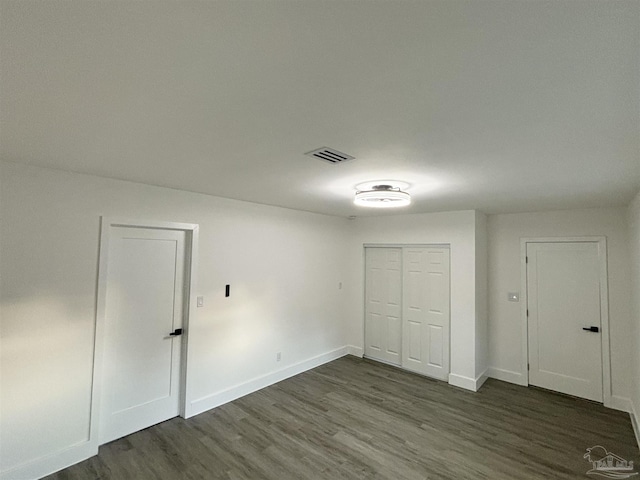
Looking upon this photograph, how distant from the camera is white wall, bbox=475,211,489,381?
14.3 ft

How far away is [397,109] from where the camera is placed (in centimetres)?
139

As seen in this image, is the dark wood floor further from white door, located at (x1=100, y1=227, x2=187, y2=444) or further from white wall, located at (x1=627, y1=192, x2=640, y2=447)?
white wall, located at (x1=627, y1=192, x2=640, y2=447)

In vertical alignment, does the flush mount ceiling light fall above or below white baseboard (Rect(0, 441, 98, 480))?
above

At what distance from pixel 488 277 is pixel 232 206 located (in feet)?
13.2

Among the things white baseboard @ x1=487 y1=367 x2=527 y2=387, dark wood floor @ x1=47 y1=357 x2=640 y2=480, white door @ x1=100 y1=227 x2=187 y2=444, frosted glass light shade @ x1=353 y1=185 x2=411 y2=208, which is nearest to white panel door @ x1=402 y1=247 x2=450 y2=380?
dark wood floor @ x1=47 y1=357 x2=640 y2=480

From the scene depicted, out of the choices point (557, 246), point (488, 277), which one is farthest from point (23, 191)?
point (557, 246)

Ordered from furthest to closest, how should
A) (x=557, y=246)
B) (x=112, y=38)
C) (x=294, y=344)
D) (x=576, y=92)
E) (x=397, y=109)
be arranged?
(x=294, y=344) < (x=557, y=246) < (x=397, y=109) < (x=576, y=92) < (x=112, y=38)

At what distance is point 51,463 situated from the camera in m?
2.54

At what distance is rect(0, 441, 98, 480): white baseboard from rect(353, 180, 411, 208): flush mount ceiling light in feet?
11.0

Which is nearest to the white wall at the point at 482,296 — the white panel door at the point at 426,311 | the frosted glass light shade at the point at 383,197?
the white panel door at the point at 426,311

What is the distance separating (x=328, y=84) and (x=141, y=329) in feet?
10.4

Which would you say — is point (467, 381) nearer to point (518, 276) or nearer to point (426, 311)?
point (426, 311)

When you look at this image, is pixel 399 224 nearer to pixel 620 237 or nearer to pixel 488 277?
pixel 488 277

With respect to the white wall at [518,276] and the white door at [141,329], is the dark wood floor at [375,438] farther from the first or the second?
the white wall at [518,276]
